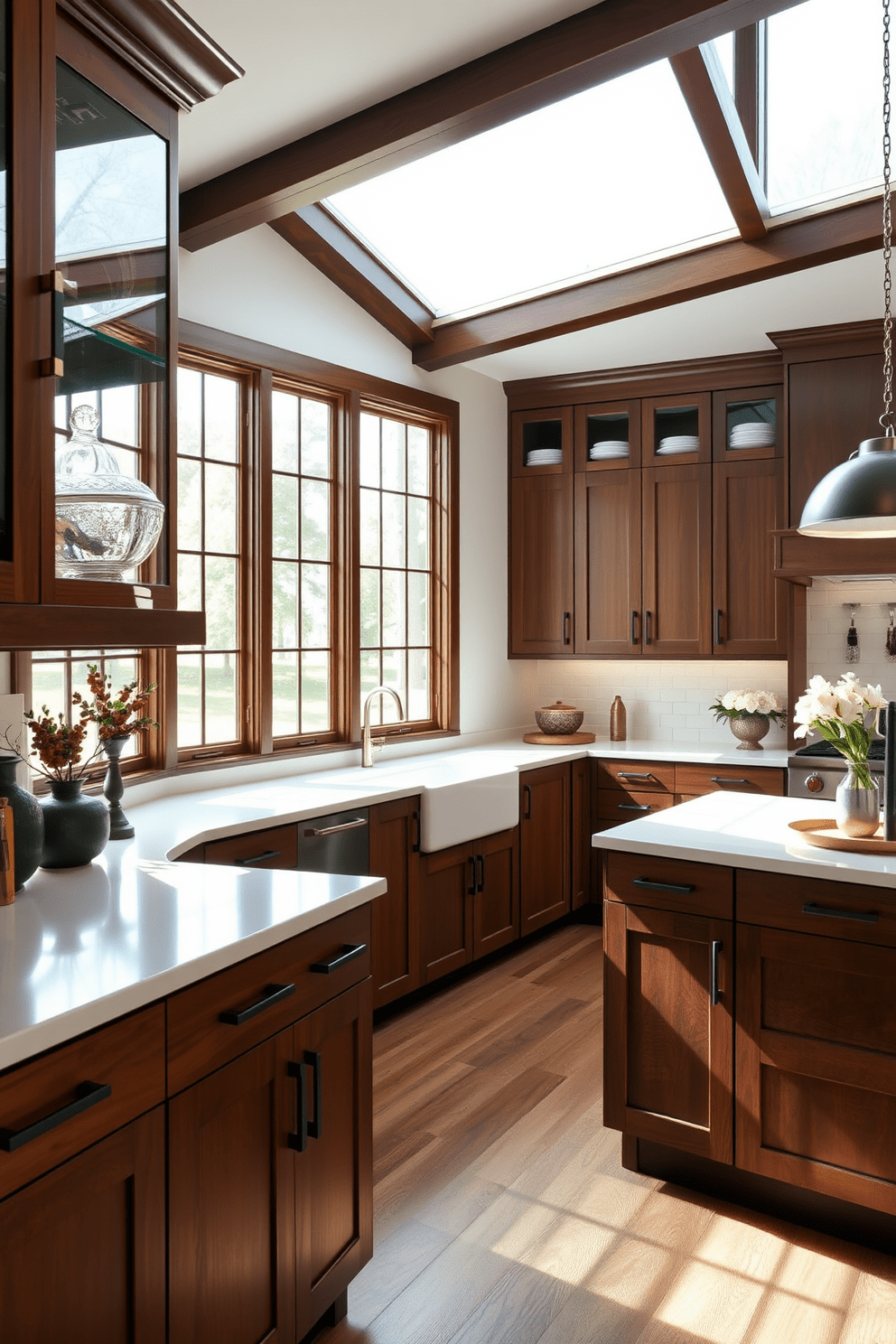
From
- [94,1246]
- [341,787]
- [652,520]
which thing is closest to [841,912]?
[94,1246]

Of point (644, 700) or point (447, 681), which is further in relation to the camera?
point (644, 700)

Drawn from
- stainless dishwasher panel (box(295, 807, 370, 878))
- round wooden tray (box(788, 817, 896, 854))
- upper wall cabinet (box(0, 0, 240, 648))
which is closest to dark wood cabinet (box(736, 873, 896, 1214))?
round wooden tray (box(788, 817, 896, 854))

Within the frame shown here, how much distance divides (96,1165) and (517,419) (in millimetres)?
4830

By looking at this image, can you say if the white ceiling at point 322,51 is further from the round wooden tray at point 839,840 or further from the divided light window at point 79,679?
the round wooden tray at point 839,840

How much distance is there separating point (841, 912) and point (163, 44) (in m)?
2.37

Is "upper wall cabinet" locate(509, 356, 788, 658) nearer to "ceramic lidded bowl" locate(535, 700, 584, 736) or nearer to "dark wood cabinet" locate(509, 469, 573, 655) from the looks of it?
"dark wood cabinet" locate(509, 469, 573, 655)

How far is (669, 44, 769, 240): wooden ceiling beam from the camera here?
317cm

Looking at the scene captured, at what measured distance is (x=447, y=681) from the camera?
5.23 metres

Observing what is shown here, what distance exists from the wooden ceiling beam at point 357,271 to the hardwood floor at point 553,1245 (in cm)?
316

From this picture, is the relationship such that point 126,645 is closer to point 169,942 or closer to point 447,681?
point 169,942

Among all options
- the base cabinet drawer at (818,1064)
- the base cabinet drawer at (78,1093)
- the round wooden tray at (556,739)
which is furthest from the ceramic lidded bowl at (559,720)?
the base cabinet drawer at (78,1093)

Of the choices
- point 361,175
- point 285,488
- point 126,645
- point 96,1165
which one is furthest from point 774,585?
point 96,1165

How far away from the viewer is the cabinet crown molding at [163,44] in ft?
6.19

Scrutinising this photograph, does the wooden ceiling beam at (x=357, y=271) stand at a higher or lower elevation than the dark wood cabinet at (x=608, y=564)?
higher
